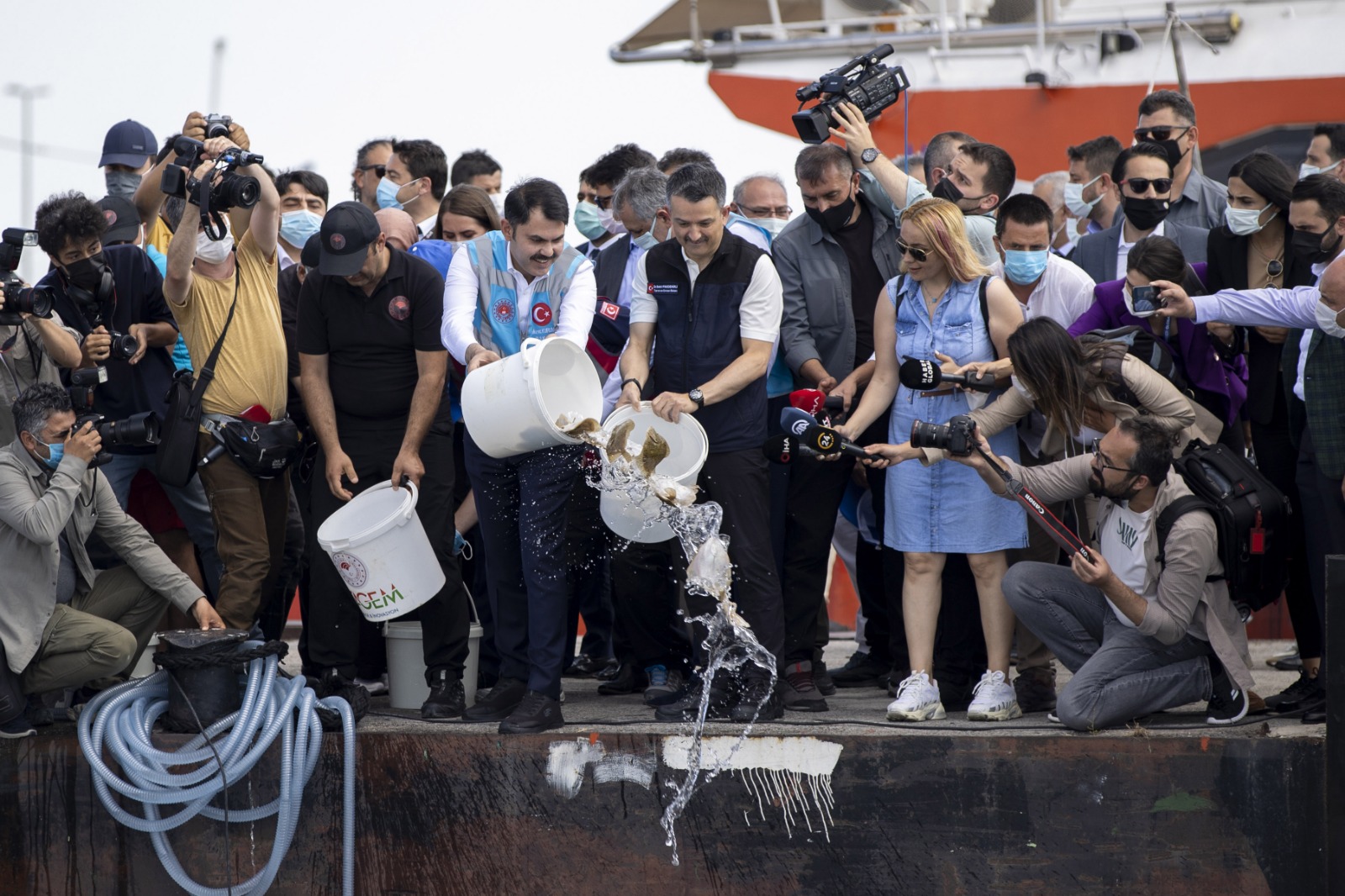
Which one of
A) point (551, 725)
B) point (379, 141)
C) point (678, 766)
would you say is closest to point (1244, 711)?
point (678, 766)

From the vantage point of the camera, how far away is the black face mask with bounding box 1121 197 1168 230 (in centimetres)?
556

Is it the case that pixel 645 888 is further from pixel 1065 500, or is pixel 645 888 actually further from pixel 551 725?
pixel 1065 500

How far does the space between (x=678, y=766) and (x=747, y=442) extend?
1.22 m

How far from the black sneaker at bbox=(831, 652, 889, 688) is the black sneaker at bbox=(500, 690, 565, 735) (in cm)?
155

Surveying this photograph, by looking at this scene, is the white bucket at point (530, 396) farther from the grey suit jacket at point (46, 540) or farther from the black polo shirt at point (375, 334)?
the grey suit jacket at point (46, 540)

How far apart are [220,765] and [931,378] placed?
285 cm

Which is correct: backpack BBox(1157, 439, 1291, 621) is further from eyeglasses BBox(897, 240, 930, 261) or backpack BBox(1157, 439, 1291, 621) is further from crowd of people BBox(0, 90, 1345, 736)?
eyeglasses BBox(897, 240, 930, 261)

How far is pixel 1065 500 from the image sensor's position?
512 cm

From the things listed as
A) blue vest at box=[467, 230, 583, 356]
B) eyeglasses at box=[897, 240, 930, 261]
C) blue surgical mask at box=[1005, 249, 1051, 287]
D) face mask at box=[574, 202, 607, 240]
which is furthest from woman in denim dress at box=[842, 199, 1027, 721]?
face mask at box=[574, 202, 607, 240]

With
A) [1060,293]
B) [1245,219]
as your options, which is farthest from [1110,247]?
[1245,219]

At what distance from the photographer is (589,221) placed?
710 cm

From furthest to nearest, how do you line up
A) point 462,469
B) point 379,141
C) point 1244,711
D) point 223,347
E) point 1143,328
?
1. point 379,141
2. point 462,469
3. point 223,347
4. point 1143,328
5. point 1244,711

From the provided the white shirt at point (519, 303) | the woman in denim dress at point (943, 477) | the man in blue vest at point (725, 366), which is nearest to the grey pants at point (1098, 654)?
the woman in denim dress at point (943, 477)

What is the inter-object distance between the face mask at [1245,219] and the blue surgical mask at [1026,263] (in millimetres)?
689
